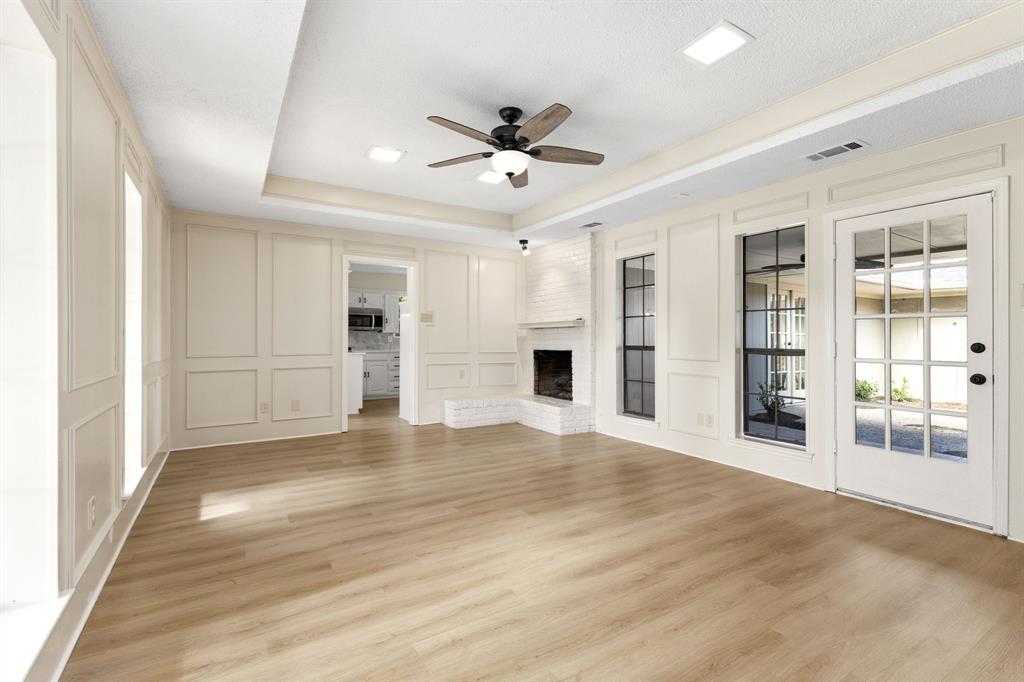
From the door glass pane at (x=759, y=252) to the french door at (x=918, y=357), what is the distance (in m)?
0.71

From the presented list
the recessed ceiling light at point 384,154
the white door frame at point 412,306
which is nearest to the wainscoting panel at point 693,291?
the recessed ceiling light at point 384,154

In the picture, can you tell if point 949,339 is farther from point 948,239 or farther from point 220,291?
point 220,291

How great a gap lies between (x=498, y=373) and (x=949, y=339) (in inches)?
203

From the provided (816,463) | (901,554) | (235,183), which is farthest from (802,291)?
(235,183)

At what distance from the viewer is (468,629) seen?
2.06 metres

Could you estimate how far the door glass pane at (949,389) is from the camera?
3.29 metres

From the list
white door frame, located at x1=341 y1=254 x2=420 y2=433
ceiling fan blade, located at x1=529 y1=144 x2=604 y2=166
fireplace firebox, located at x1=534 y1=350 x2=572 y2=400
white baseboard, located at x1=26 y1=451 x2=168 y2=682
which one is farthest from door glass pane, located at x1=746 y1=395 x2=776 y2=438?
white baseboard, located at x1=26 y1=451 x2=168 y2=682

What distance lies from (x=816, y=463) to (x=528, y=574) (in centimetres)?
284

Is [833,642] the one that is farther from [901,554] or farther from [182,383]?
[182,383]

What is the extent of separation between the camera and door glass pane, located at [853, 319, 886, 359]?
371 cm

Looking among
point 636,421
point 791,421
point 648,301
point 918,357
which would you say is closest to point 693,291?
point 648,301

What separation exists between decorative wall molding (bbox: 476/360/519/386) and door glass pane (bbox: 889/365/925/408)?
474cm

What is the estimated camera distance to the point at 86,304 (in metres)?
2.26

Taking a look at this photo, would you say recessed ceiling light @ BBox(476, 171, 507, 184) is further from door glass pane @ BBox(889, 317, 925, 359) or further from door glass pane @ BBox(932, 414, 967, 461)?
door glass pane @ BBox(932, 414, 967, 461)
